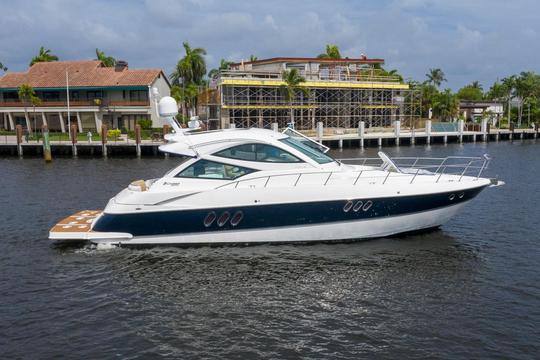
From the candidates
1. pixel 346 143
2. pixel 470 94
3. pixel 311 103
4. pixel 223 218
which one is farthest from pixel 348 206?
pixel 470 94

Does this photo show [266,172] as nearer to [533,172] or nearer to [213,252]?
[213,252]

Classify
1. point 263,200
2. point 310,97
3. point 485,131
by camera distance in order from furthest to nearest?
point 485,131, point 310,97, point 263,200

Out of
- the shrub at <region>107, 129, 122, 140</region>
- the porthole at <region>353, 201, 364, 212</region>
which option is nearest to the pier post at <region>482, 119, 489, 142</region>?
the shrub at <region>107, 129, 122, 140</region>

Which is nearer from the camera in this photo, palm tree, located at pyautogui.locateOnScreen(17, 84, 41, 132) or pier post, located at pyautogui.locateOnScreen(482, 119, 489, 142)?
palm tree, located at pyautogui.locateOnScreen(17, 84, 41, 132)

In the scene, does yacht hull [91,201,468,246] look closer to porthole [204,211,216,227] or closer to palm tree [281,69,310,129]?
porthole [204,211,216,227]

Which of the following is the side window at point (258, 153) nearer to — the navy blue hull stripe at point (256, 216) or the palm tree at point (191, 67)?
the navy blue hull stripe at point (256, 216)

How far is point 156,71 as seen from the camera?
57.2 meters

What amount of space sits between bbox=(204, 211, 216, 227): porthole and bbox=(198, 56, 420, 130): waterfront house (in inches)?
1560

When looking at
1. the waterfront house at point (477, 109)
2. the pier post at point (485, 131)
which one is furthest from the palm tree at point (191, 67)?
the waterfront house at point (477, 109)

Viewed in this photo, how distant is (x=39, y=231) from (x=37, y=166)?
21.5 meters

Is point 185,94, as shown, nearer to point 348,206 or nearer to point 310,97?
point 310,97

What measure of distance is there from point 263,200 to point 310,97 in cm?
4716

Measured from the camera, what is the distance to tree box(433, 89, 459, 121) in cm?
7931

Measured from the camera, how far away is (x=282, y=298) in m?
11.0
